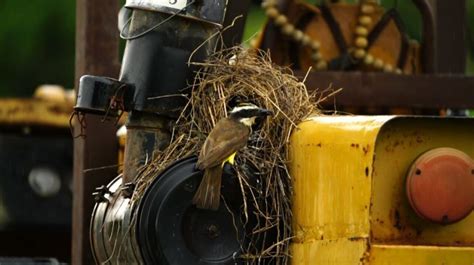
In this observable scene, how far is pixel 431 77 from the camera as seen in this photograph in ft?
23.4

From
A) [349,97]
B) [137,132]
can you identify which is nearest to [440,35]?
[349,97]

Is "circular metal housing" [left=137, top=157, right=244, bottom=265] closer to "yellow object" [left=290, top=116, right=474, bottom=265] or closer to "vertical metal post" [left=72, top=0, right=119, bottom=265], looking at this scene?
"yellow object" [left=290, top=116, right=474, bottom=265]

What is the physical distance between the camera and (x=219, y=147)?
4.46m

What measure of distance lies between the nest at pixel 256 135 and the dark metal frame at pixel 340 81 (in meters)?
1.02

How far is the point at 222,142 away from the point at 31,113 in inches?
154

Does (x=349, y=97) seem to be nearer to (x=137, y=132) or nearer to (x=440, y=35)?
(x=440, y=35)

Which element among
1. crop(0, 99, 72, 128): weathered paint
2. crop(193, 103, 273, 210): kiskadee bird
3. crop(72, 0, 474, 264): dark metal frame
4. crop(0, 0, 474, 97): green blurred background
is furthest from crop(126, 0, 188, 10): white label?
crop(0, 0, 474, 97): green blurred background

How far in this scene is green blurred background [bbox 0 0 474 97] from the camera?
1711cm

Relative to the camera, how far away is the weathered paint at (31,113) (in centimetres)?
825

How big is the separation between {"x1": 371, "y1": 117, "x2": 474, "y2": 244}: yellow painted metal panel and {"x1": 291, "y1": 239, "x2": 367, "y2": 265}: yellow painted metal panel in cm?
6

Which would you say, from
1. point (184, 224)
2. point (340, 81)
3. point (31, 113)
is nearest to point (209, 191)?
point (184, 224)

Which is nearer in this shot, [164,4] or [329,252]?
[329,252]

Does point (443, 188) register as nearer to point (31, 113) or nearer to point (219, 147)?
point (219, 147)

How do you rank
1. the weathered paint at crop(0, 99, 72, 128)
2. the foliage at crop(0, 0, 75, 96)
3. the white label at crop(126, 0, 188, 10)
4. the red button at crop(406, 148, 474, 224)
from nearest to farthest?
the red button at crop(406, 148, 474, 224) → the white label at crop(126, 0, 188, 10) → the weathered paint at crop(0, 99, 72, 128) → the foliage at crop(0, 0, 75, 96)
